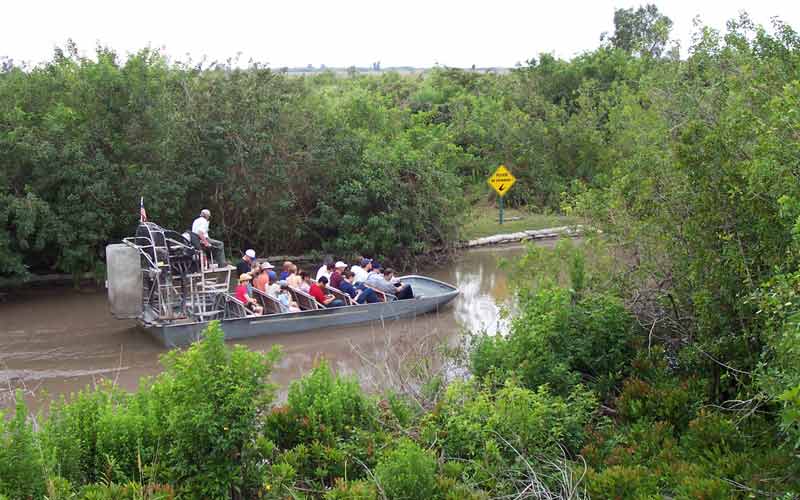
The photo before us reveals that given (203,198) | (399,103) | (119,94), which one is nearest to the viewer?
(119,94)

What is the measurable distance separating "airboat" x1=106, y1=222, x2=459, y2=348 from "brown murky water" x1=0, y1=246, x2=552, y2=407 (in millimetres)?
294

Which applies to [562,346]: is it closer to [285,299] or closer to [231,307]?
[285,299]

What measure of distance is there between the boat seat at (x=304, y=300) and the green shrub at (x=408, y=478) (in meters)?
9.36

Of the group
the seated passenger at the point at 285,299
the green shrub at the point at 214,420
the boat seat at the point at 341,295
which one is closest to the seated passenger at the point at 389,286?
the boat seat at the point at 341,295

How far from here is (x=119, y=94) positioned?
18.1 meters

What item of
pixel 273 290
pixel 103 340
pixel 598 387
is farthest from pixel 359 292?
pixel 598 387

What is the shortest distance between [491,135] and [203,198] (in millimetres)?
14823

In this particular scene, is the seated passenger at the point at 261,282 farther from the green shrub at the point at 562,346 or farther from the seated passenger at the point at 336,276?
the green shrub at the point at 562,346

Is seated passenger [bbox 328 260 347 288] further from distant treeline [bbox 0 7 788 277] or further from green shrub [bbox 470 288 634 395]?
green shrub [bbox 470 288 634 395]

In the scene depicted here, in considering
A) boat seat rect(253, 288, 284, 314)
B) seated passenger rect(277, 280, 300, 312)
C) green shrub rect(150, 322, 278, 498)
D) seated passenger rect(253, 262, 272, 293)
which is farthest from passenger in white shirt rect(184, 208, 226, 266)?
green shrub rect(150, 322, 278, 498)

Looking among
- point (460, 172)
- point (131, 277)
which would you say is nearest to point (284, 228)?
point (131, 277)

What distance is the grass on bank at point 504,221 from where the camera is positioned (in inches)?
1010

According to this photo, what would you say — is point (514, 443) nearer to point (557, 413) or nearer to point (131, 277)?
point (557, 413)

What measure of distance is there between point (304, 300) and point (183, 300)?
9.10ft
